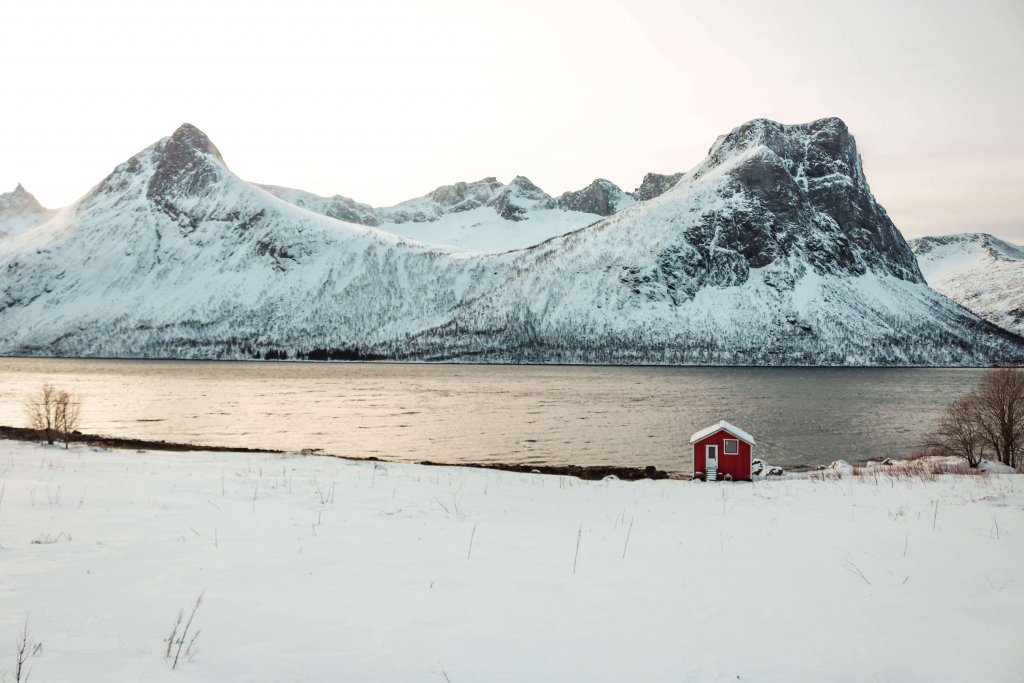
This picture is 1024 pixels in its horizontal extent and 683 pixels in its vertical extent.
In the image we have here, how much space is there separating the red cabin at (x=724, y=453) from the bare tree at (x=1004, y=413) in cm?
1478

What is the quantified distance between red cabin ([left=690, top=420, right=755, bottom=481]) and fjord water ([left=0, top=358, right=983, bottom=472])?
9144 mm

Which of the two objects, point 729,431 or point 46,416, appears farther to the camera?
point 46,416

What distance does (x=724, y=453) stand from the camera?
30.9 metres

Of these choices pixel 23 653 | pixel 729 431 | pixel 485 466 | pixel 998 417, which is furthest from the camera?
pixel 485 466

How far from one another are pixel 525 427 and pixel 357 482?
136 feet

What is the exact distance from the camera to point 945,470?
28703 millimetres

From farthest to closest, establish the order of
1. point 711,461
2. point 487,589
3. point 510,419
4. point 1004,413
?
point 510,419 → point 1004,413 → point 711,461 → point 487,589

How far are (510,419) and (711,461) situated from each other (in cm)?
3795

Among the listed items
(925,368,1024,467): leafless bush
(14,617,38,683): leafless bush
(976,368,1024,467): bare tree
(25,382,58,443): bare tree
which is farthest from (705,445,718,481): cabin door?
(25,382,58,443): bare tree

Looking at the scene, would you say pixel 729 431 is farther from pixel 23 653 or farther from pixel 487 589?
pixel 23 653

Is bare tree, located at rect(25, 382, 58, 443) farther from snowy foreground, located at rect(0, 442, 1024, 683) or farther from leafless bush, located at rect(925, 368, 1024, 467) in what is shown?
leafless bush, located at rect(925, 368, 1024, 467)

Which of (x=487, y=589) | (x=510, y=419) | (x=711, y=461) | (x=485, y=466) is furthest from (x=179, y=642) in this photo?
(x=510, y=419)

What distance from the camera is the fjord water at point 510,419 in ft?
158

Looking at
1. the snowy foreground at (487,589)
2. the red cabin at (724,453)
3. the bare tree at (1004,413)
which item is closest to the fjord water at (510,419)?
the red cabin at (724,453)
